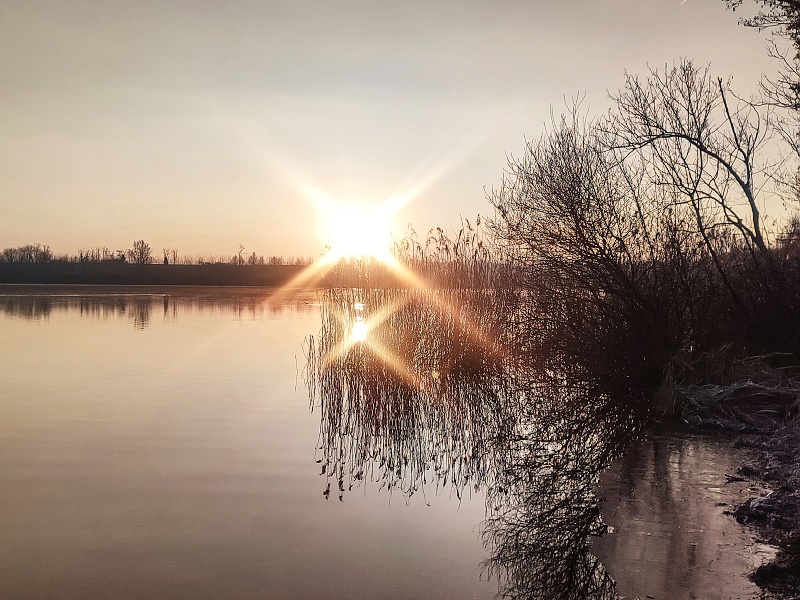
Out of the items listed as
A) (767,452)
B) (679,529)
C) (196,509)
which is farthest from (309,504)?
(767,452)

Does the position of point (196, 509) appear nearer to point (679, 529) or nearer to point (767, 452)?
point (679, 529)

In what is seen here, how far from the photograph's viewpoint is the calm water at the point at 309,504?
4.30 metres

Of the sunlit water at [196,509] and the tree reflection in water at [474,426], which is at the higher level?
the tree reflection in water at [474,426]

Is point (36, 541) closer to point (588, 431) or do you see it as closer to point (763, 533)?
point (763, 533)

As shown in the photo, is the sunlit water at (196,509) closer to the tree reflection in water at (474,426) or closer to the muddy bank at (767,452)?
the tree reflection in water at (474,426)

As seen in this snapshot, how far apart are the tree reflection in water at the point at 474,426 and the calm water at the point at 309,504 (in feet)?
0.12

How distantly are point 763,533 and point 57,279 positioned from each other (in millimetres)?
72290

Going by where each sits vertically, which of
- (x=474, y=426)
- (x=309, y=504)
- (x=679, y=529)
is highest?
(x=679, y=529)

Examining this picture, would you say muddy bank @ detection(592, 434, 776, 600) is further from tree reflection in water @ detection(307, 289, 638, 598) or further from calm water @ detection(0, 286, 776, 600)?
tree reflection in water @ detection(307, 289, 638, 598)

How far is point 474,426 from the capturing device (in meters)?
8.49

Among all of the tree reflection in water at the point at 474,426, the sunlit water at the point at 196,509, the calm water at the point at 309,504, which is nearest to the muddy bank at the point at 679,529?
the calm water at the point at 309,504

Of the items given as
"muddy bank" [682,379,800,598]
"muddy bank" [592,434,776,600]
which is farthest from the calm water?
"muddy bank" [682,379,800,598]

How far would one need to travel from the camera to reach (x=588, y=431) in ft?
26.6

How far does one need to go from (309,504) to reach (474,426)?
309 cm
